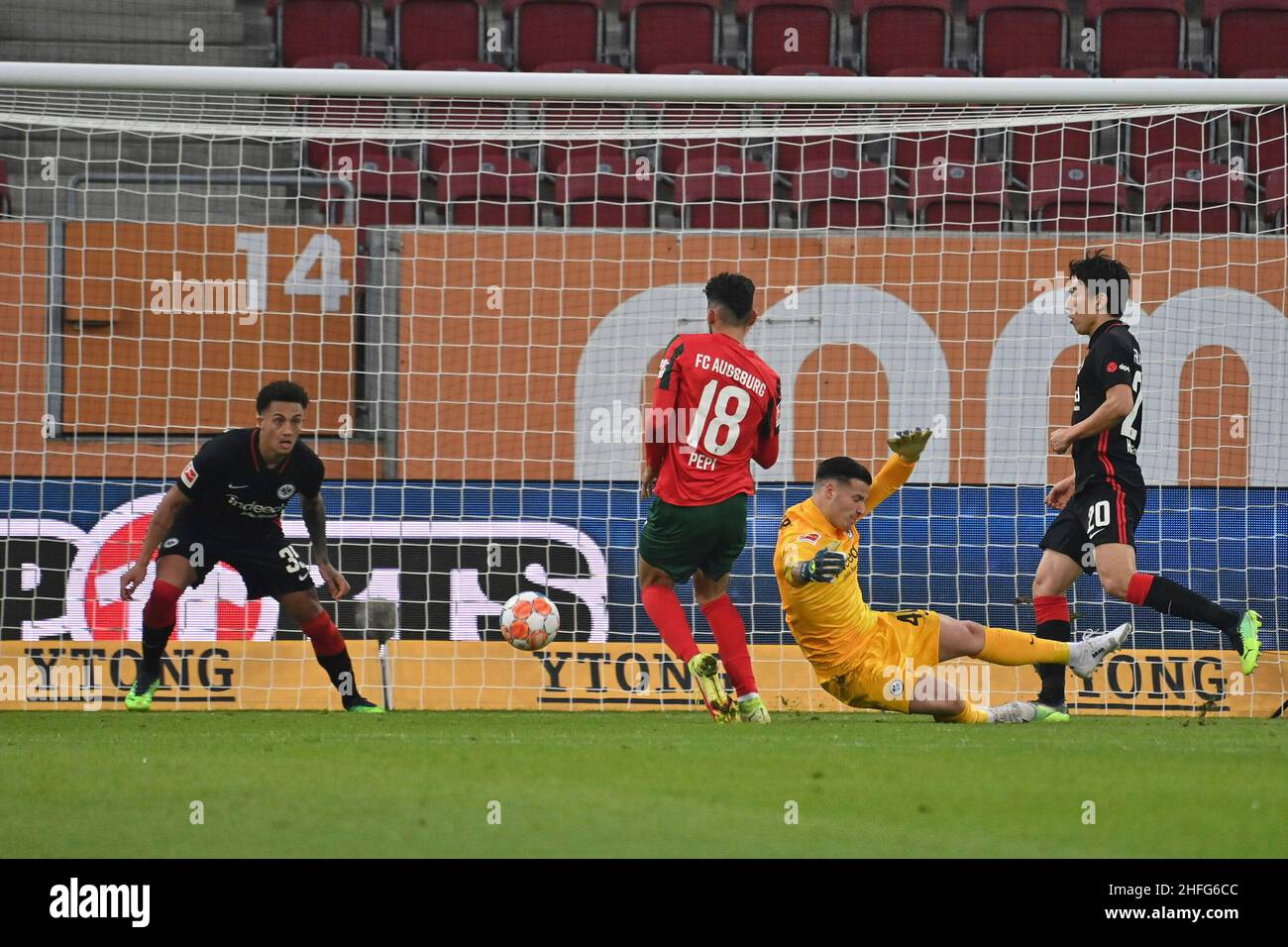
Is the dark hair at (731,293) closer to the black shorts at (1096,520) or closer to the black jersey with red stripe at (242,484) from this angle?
the black shorts at (1096,520)

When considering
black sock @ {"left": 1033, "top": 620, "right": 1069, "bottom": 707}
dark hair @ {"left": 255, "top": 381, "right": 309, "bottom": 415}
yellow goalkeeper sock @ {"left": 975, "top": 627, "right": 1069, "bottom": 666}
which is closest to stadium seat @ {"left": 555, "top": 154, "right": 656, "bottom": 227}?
dark hair @ {"left": 255, "top": 381, "right": 309, "bottom": 415}

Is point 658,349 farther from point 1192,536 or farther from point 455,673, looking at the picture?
point 1192,536

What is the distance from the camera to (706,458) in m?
6.68

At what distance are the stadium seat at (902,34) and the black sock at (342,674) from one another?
26.0 feet

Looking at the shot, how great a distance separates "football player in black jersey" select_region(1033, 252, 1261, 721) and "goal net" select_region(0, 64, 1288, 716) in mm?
1593

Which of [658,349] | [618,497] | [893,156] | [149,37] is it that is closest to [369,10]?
[149,37]

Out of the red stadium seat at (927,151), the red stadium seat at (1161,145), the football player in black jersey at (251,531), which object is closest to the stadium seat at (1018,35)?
the red stadium seat at (927,151)

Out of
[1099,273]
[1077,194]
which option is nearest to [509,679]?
[1099,273]

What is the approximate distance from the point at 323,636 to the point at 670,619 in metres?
1.97

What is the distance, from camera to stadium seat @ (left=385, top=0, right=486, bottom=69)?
13492 mm

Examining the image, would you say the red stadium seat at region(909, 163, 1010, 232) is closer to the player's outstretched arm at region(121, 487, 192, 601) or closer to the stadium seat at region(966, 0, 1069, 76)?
A: the stadium seat at region(966, 0, 1069, 76)

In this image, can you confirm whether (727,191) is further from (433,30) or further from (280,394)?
(280,394)

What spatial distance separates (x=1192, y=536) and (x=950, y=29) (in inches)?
260

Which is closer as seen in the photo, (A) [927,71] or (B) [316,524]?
(B) [316,524]
